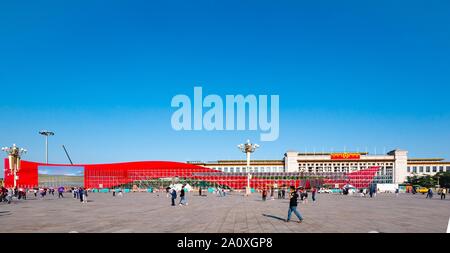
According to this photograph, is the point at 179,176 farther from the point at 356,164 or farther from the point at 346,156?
the point at 356,164

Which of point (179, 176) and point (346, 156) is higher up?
point (346, 156)

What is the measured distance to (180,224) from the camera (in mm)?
16094

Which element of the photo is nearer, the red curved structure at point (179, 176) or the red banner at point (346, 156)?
the red curved structure at point (179, 176)

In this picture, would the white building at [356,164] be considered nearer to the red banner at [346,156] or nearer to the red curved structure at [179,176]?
the red banner at [346,156]

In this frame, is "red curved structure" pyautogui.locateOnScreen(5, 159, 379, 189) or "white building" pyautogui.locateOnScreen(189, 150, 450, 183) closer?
"red curved structure" pyautogui.locateOnScreen(5, 159, 379, 189)

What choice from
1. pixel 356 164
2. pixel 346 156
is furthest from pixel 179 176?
pixel 356 164

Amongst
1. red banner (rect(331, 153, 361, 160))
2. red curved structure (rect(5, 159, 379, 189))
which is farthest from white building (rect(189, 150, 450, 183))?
red curved structure (rect(5, 159, 379, 189))

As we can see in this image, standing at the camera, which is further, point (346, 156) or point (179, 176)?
point (346, 156)

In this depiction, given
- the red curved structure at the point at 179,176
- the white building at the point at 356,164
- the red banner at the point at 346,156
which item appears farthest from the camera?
the red banner at the point at 346,156

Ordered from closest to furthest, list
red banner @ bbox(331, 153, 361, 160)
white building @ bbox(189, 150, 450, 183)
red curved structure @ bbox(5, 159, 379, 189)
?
red curved structure @ bbox(5, 159, 379, 189)
white building @ bbox(189, 150, 450, 183)
red banner @ bbox(331, 153, 361, 160)

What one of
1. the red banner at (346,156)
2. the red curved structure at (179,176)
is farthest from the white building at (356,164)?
the red curved structure at (179,176)

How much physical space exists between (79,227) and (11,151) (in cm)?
6245

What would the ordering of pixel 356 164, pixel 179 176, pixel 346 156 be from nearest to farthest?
pixel 179 176, pixel 346 156, pixel 356 164

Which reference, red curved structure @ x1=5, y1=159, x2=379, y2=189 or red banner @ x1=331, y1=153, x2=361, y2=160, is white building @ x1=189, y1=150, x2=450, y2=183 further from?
red curved structure @ x1=5, y1=159, x2=379, y2=189
